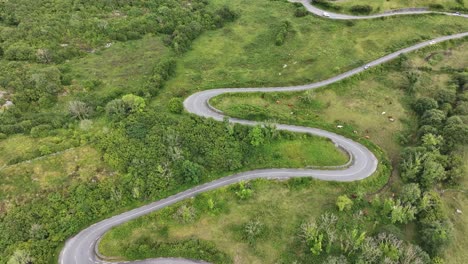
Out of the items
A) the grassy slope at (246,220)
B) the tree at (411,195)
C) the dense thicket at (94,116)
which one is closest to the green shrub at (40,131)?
the dense thicket at (94,116)

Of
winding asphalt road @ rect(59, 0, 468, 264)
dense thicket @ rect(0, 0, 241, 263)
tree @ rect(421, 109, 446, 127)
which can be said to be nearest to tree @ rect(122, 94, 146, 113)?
dense thicket @ rect(0, 0, 241, 263)

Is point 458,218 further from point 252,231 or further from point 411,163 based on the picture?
point 252,231

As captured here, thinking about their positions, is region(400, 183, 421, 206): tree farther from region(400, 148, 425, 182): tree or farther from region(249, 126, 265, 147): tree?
region(249, 126, 265, 147): tree

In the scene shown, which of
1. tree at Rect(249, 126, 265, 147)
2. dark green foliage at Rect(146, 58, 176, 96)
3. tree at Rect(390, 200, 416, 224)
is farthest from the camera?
dark green foliage at Rect(146, 58, 176, 96)

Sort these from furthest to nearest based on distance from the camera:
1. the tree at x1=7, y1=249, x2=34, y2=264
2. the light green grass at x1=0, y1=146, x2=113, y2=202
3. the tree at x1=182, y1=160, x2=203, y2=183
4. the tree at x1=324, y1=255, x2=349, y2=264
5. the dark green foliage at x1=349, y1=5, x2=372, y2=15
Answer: the dark green foliage at x1=349, y1=5, x2=372, y2=15, the tree at x1=182, y1=160, x2=203, y2=183, the light green grass at x1=0, y1=146, x2=113, y2=202, the tree at x1=7, y1=249, x2=34, y2=264, the tree at x1=324, y1=255, x2=349, y2=264

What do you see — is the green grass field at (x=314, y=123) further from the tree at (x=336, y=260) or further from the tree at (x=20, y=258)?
the tree at (x=20, y=258)

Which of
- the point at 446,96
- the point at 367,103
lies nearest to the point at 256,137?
the point at 367,103
